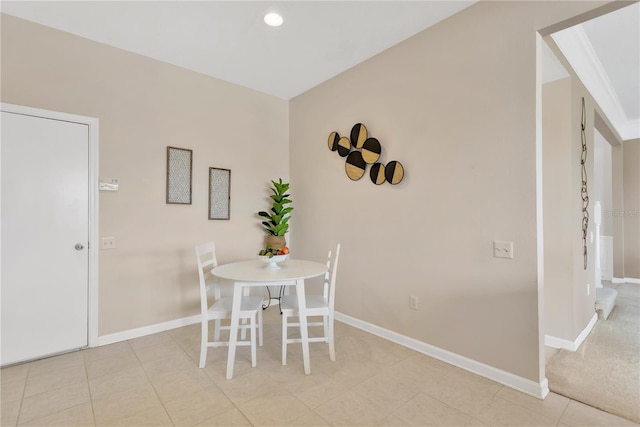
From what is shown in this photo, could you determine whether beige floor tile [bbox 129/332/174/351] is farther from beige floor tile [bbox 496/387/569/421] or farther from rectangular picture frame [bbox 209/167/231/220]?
beige floor tile [bbox 496/387/569/421]

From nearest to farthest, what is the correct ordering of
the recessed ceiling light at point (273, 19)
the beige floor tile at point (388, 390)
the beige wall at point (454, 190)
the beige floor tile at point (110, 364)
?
the beige floor tile at point (388, 390) → the beige wall at point (454, 190) → the beige floor tile at point (110, 364) → the recessed ceiling light at point (273, 19)

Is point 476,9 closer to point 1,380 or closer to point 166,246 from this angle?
point 166,246

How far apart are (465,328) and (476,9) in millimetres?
2487

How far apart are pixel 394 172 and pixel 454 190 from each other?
0.60 meters

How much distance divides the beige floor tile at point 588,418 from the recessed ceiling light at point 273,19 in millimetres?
3404

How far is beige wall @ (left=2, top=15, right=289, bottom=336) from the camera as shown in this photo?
8.48 feet

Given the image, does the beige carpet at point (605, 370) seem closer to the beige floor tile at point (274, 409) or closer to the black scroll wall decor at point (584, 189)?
the black scroll wall decor at point (584, 189)

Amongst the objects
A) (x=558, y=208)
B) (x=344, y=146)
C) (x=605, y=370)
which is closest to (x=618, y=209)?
(x=558, y=208)

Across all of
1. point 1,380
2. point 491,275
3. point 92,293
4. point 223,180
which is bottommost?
point 1,380

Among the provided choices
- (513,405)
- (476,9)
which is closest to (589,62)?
(476,9)

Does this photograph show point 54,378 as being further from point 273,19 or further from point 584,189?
point 584,189

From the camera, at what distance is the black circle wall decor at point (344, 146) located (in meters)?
3.32

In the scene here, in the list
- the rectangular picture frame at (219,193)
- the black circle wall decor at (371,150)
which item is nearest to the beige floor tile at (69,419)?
the rectangular picture frame at (219,193)

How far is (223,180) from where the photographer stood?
3584 millimetres
